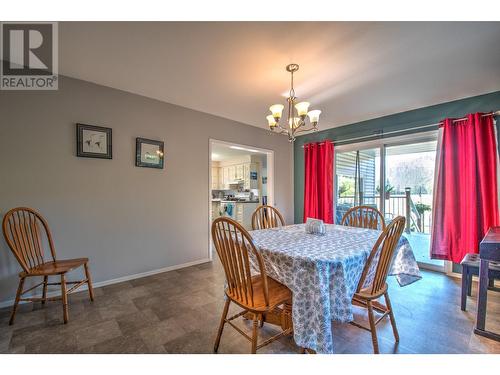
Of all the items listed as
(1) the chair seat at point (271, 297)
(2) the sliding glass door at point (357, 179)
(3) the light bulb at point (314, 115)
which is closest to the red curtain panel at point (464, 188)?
(2) the sliding glass door at point (357, 179)

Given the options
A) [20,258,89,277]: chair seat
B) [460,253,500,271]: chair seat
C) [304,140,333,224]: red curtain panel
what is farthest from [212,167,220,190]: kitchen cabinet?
[460,253,500,271]: chair seat

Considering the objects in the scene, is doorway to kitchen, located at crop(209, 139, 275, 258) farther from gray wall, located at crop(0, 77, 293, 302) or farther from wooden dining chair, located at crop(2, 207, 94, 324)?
wooden dining chair, located at crop(2, 207, 94, 324)

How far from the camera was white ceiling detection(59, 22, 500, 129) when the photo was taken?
5.41 feet

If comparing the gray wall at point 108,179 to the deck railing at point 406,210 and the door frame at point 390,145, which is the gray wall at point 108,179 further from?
the deck railing at point 406,210

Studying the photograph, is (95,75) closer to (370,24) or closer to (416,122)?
(370,24)

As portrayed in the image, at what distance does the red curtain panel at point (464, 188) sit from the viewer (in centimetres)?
264

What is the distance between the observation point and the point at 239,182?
6938 mm

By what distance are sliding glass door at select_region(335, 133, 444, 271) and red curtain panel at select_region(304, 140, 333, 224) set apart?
32 cm

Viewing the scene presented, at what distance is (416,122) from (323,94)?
162cm

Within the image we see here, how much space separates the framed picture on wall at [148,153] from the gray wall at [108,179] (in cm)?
7

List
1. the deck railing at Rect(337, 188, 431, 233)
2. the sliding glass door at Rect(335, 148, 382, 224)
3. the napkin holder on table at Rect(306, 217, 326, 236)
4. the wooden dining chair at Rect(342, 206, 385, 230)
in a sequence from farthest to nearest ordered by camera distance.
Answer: the sliding glass door at Rect(335, 148, 382, 224) → the deck railing at Rect(337, 188, 431, 233) → the wooden dining chair at Rect(342, 206, 385, 230) → the napkin holder on table at Rect(306, 217, 326, 236)

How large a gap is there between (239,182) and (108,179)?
14.8 ft

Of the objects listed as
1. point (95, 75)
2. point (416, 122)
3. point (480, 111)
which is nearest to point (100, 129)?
point (95, 75)
